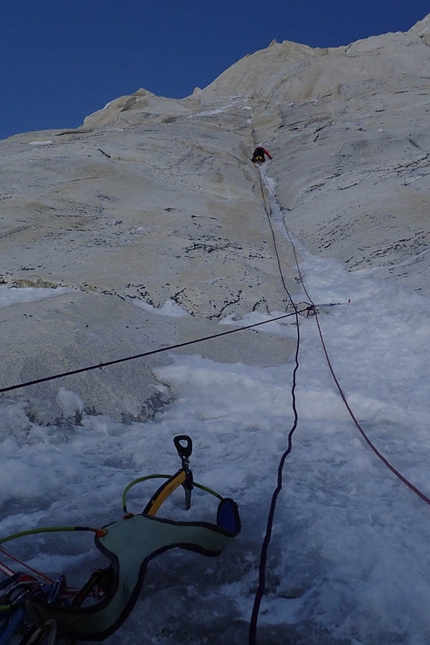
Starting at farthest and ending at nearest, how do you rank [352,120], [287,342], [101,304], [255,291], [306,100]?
[306,100] < [352,120] < [255,291] < [287,342] < [101,304]

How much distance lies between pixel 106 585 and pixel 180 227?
817 centimetres

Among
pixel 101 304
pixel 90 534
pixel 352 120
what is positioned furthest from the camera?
pixel 352 120

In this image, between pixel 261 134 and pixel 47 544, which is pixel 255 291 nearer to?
pixel 47 544

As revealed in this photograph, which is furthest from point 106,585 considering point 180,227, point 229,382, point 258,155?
point 258,155

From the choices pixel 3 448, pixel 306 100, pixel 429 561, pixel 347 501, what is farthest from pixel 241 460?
pixel 306 100

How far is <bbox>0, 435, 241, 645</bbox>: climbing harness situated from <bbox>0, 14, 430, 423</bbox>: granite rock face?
1.76 meters

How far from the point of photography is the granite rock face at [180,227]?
4.68 metres

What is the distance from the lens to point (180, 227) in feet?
31.1

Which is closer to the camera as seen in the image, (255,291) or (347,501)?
(347,501)

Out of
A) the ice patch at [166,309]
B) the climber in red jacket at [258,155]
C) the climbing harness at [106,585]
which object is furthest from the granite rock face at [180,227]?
the climbing harness at [106,585]

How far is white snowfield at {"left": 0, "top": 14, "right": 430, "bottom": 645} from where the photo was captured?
220 cm

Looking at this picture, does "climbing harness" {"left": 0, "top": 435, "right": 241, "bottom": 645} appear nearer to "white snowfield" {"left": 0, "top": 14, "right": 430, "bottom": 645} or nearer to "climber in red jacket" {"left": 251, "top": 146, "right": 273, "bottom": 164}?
"white snowfield" {"left": 0, "top": 14, "right": 430, "bottom": 645}

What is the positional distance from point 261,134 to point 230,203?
42.0 ft

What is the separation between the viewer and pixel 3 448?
3270mm
